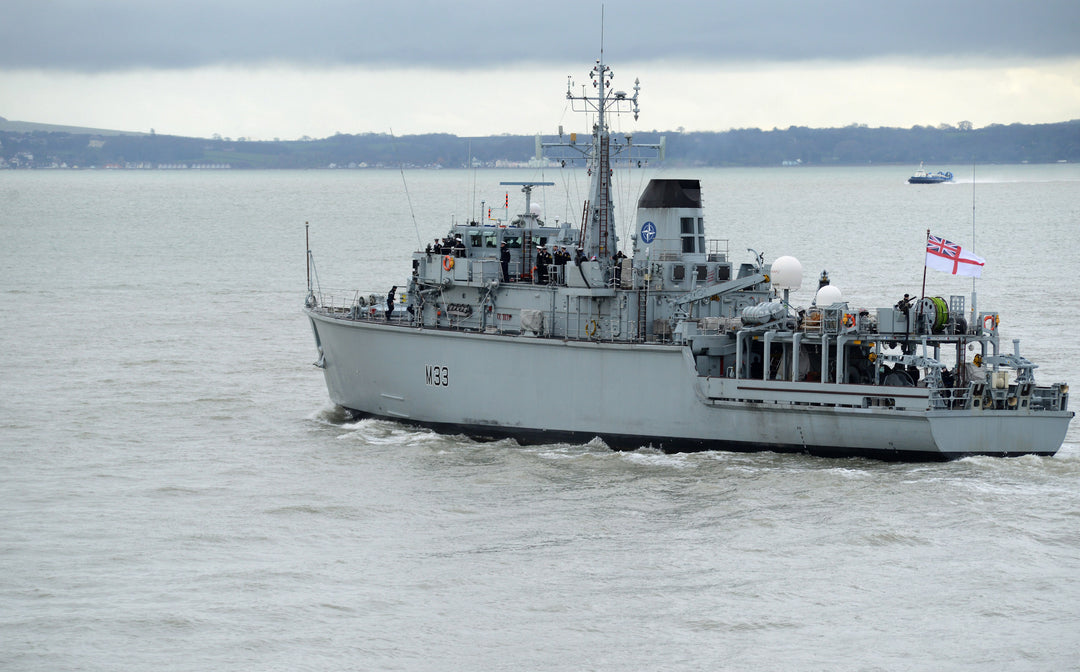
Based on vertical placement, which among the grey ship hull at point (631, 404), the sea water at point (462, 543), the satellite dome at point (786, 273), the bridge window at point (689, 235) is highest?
the bridge window at point (689, 235)

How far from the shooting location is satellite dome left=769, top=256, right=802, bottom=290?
31.4 meters

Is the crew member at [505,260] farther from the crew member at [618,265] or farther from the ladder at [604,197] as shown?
the crew member at [618,265]

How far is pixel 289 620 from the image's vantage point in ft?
71.3

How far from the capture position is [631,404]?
3144cm

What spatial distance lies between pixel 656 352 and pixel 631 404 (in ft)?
4.78

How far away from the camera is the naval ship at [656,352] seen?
2947 cm

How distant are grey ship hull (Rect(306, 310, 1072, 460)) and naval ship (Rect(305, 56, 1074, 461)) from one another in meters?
0.04

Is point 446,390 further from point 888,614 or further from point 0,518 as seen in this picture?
point 888,614

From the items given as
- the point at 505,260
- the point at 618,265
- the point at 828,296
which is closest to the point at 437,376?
the point at 505,260

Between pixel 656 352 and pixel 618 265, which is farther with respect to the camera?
pixel 618 265

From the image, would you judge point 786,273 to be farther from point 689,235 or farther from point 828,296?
point 689,235

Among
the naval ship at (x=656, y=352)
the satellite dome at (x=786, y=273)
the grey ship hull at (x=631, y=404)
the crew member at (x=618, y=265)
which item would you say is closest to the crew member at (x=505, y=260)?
the naval ship at (x=656, y=352)

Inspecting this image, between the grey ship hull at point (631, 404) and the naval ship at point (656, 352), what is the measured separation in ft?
0.13

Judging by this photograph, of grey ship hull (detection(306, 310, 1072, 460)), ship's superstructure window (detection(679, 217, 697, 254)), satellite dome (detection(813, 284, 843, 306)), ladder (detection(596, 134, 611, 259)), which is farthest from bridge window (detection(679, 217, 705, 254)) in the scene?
grey ship hull (detection(306, 310, 1072, 460))
